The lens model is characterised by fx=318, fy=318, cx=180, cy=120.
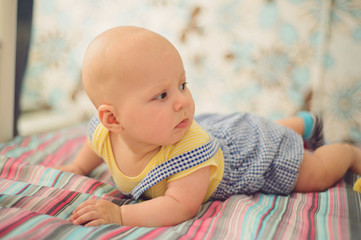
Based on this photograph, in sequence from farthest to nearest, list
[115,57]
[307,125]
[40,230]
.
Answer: [307,125], [115,57], [40,230]

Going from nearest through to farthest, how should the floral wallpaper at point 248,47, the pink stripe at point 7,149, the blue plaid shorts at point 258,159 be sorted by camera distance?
the blue plaid shorts at point 258,159 → the pink stripe at point 7,149 → the floral wallpaper at point 248,47

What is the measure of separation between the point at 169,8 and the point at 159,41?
130 centimetres

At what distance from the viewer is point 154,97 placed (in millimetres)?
701

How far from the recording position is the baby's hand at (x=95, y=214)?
64cm

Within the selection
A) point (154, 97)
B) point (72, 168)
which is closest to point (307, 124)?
point (154, 97)

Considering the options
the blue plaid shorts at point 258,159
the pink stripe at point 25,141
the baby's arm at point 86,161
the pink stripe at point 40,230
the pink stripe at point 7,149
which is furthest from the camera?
the pink stripe at point 25,141

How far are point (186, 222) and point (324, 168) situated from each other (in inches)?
19.4

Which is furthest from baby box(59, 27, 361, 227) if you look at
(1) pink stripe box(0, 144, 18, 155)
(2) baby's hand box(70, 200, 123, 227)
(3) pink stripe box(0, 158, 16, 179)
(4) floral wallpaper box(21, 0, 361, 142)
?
(4) floral wallpaper box(21, 0, 361, 142)

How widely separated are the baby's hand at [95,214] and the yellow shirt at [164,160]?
0.12 meters

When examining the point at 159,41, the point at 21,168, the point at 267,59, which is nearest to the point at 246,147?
the point at 159,41

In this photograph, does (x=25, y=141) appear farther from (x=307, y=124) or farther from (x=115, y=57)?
(x=307, y=124)

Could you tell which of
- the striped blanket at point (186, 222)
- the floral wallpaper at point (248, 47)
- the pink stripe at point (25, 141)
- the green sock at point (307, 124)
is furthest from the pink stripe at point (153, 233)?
the floral wallpaper at point (248, 47)

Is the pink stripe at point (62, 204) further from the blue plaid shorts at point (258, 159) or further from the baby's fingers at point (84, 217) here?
the blue plaid shorts at point (258, 159)

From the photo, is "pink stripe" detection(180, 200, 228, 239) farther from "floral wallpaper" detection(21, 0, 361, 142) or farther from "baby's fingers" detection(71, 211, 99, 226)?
"floral wallpaper" detection(21, 0, 361, 142)
